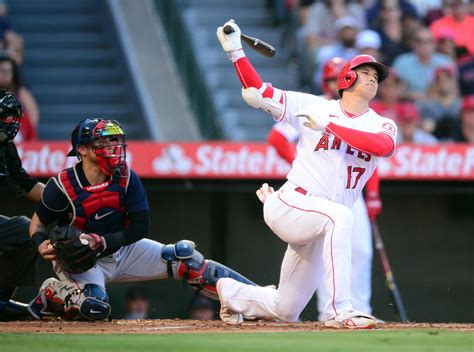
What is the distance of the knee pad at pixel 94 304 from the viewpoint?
7.73 meters

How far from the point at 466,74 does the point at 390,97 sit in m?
1.26

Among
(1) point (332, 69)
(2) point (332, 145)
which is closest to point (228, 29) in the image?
(2) point (332, 145)

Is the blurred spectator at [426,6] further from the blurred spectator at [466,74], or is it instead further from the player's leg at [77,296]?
the player's leg at [77,296]

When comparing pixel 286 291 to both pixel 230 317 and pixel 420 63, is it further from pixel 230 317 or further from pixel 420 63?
pixel 420 63

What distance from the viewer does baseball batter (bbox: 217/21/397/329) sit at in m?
7.11

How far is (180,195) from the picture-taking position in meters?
11.6

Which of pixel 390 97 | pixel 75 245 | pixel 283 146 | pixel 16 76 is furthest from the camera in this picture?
pixel 390 97

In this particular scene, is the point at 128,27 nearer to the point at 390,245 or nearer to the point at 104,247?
the point at 390,245

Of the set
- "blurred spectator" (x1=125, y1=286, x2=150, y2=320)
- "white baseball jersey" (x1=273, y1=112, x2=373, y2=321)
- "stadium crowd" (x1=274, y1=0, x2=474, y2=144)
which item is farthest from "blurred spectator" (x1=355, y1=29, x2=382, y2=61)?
"blurred spectator" (x1=125, y1=286, x2=150, y2=320)

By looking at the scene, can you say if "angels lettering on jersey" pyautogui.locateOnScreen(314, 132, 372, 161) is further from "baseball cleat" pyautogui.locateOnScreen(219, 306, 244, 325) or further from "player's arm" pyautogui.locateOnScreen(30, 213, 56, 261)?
"player's arm" pyautogui.locateOnScreen(30, 213, 56, 261)

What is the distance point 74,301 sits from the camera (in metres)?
7.78

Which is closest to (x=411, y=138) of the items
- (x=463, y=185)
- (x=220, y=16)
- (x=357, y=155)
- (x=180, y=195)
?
(x=463, y=185)

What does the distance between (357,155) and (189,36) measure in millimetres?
6308

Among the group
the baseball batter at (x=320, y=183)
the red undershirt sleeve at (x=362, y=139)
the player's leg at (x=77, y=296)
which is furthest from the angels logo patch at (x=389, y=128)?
the player's leg at (x=77, y=296)
